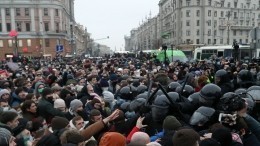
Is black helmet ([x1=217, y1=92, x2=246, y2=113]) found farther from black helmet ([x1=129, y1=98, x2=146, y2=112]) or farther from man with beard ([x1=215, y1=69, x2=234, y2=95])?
man with beard ([x1=215, y1=69, x2=234, y2=95])

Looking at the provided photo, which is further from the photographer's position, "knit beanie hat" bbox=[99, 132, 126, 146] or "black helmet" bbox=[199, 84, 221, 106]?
"black helmet" bbox=[199, 84, 221, 106]

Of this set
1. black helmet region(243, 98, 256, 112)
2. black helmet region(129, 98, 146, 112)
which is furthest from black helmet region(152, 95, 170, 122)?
black helmet region(243, 98, 256, 112)

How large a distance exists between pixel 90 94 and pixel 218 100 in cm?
351

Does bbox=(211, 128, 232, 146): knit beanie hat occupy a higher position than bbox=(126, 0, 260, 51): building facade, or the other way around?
bbox=(126, 0, 260, 51): building facade

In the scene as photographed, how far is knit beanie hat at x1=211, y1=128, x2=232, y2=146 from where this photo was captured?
3645mm

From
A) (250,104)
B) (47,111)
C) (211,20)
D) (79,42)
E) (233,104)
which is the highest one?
(211,20)

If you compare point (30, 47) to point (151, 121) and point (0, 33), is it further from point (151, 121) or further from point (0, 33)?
point (151, 121)

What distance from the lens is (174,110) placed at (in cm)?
Answer: 502

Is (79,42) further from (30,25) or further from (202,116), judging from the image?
(202,116)

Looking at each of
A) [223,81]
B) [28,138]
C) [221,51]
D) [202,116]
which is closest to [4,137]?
[28,138]

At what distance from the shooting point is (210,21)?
87.1m

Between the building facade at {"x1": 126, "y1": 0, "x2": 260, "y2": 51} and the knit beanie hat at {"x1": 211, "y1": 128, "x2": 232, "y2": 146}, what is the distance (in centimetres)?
7637

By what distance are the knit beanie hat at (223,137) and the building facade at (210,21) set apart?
76370mm

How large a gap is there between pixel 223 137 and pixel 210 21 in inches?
3427
